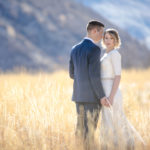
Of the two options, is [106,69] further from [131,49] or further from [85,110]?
[131,49]

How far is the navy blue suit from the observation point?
12.2ft

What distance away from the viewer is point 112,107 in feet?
13.0

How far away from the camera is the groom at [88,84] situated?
12.3ft

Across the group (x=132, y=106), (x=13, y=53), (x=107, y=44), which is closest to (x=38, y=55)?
(x=13, y=53)

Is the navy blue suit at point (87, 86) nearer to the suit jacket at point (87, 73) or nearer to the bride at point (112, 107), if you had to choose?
the suit jacket at point (87, 73)

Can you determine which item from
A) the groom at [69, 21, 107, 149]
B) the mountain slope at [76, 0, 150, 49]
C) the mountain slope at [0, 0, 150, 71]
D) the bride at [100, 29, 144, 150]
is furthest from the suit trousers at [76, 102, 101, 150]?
the mountain slope at [76, 0, 150, 49]

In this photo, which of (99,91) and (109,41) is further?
(109,41)

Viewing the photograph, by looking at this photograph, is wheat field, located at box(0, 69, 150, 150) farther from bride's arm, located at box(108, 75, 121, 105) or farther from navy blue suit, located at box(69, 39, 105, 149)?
bride's arm, located at box(108, 75, 121, 105)

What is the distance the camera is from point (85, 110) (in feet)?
12.8

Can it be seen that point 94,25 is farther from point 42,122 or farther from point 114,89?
point 42,122

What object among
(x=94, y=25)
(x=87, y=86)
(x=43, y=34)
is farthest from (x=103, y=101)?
(x=43, y=34)

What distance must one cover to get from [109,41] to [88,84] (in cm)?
54

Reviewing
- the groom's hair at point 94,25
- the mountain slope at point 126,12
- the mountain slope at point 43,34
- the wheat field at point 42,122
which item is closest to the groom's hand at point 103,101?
the wheat field at point 42,122

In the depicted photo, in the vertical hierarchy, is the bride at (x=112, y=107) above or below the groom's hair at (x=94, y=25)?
below
